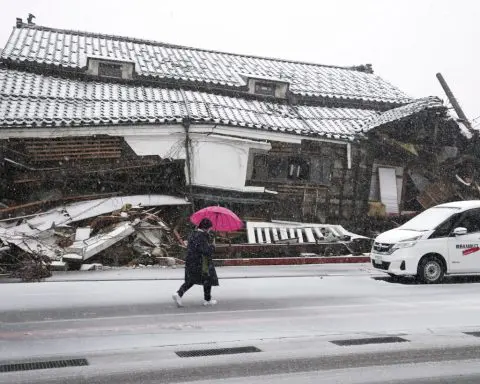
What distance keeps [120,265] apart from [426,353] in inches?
402

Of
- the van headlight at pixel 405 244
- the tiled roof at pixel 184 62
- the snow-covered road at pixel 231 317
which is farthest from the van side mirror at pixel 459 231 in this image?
the tiled roof at pixel 184 62

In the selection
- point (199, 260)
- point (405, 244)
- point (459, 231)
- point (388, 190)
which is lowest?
point (199, 260)

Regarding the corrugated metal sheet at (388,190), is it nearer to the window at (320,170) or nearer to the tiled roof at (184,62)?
the window at (320,170)


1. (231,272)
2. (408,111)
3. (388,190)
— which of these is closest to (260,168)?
(388,190)

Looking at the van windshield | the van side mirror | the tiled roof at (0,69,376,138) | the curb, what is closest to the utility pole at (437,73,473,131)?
the tiled roof at (0,69,376,138)

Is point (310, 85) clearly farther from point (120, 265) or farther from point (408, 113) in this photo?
point (120, 265)

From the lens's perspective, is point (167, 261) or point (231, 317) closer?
point (231, 317)

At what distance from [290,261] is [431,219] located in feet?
15.6

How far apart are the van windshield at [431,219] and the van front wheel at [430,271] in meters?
0.75

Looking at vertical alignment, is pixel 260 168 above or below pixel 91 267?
above

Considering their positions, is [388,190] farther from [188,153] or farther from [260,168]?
[188,153]

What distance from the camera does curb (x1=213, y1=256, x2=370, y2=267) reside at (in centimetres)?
1527

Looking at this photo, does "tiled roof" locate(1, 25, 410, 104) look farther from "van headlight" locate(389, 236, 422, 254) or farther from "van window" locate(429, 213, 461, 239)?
"van headlight" locate(389, 236, 422, 254)

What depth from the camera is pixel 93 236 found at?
15.0 metres
